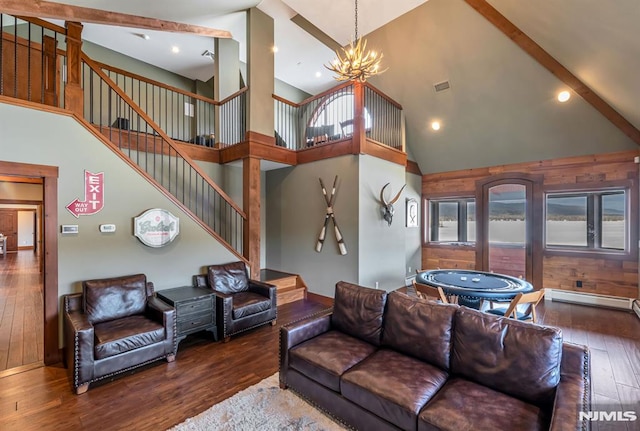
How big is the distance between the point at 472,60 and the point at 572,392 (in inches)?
210

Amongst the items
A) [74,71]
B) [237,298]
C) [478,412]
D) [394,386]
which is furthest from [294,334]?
[74,71]

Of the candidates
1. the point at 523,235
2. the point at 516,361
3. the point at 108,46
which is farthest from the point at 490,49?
the point at 108,46

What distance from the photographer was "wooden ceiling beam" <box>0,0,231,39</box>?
3127 mm

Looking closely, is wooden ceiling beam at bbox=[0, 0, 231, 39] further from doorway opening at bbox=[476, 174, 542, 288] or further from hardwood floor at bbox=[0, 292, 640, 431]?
doorway opening at bbox=[476, 174, 542, 288]

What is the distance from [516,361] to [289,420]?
1724 mm

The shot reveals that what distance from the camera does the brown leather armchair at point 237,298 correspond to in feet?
12.1

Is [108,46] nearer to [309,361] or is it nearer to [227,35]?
[227,35]

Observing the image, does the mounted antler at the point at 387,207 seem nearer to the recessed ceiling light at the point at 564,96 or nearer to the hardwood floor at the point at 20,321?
the recessed ceiling light at the point at 564,96

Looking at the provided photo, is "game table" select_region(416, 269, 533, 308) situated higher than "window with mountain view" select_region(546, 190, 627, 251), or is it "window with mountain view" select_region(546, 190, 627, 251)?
"window with mountain view" select_region(546, 190, 627, 251)

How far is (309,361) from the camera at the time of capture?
2.37 metres

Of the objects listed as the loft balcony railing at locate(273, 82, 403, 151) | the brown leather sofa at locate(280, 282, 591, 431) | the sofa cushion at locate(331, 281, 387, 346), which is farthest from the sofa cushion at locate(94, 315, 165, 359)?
the loft balcony railing at locate(273, 82, 403, 151)

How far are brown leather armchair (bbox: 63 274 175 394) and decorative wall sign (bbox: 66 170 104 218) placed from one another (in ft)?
2.83

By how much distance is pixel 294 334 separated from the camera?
2.60 meters

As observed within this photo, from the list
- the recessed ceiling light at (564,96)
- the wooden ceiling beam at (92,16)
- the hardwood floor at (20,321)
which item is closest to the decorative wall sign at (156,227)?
the hardwood floor at (20,321)
